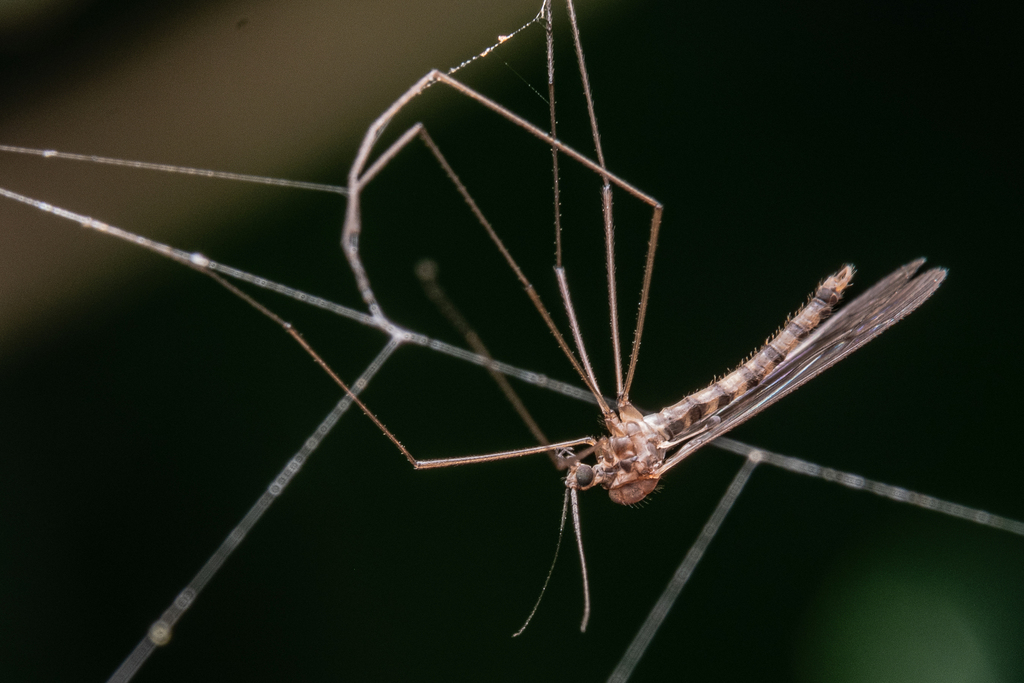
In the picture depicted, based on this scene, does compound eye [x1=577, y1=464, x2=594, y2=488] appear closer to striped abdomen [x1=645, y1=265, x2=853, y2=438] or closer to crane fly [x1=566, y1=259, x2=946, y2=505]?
crane fly [x1=566, y1=259, x2=946, y2=505]

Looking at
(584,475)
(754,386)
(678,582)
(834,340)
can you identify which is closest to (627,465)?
(584,475)

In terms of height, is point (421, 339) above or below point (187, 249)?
below

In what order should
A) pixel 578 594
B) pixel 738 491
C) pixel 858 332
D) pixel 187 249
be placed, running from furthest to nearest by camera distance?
pixel 738 491 → pixel 578 594 → pixel 187 249 → pixel 858 332

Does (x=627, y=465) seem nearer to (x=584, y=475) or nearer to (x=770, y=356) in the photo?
(x=584, y=475)

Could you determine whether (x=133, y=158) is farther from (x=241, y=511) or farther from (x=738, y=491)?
(x=738, y=491)

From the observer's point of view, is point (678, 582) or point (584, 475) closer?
point (584, 475)

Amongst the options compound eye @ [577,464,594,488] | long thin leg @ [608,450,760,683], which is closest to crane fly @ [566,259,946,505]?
compound eye @ [577,464,594,488]

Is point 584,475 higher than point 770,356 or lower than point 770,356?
higher

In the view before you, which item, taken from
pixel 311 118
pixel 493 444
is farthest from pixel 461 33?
pixel 493 444
